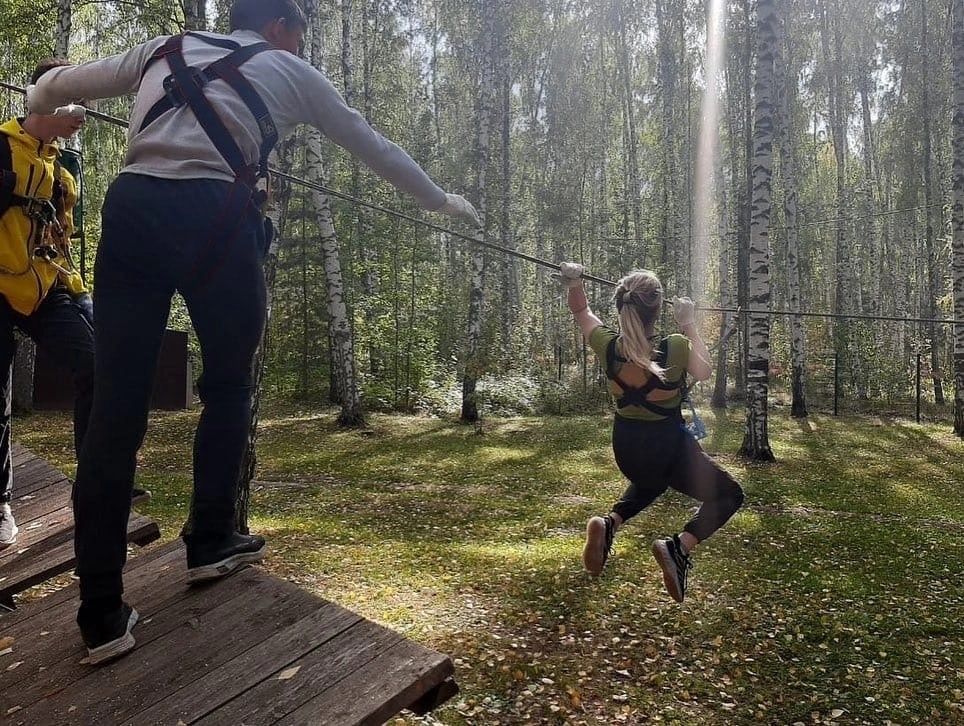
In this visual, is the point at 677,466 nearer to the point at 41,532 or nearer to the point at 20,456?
the point at 41,532

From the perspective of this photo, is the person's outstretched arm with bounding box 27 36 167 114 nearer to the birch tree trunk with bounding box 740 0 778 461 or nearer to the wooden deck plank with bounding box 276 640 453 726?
the wooden deck plank with bounding box 276 640 453 726

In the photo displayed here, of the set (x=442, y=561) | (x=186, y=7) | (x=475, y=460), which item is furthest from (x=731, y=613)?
(x=186, y=7)

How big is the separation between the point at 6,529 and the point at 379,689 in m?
2.55

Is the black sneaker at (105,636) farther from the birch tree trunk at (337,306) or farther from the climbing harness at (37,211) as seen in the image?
the birch tree trunk at (337,306)

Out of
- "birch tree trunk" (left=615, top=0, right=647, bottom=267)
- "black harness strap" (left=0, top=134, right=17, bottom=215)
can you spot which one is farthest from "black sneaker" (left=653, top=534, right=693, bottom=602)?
"birch tree trunk" (left=615, top=0, right=647, bottom=267)

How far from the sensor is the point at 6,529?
3.29 m

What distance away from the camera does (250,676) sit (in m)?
1.83

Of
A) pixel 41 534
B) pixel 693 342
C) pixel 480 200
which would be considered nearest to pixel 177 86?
pixel 41 534

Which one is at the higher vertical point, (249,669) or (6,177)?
(6,177)

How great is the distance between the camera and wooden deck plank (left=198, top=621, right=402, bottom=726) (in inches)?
66.4

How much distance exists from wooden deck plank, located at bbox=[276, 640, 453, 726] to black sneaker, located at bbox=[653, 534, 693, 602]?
2.30 m

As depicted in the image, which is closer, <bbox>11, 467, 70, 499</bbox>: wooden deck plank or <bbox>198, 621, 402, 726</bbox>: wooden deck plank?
<bbox>198, 621, 402, 726</bbox>: wooden deck plank

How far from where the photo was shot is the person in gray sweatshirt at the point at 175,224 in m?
1.94

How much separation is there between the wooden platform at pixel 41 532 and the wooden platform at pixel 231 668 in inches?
23.5
